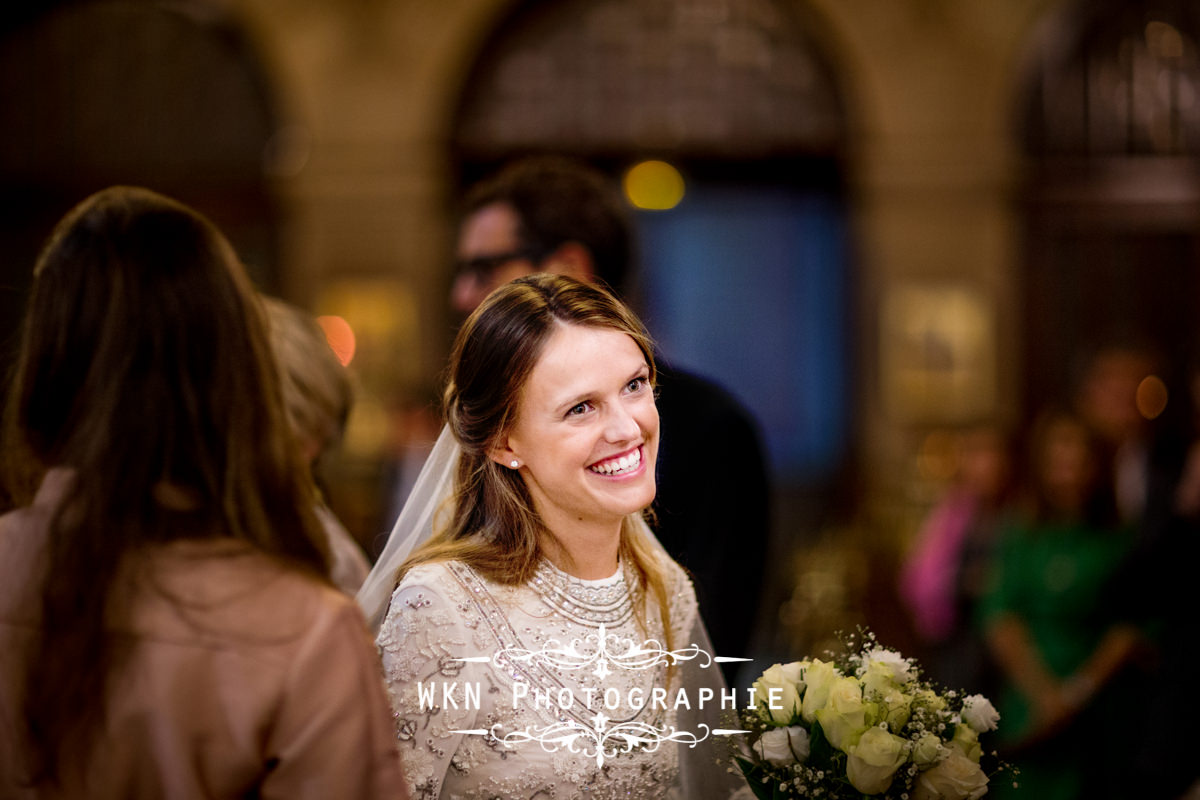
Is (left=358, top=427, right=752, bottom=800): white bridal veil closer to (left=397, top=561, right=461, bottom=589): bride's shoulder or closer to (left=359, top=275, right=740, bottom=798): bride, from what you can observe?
(left=359, top=275, right=740, bottom=798): bride

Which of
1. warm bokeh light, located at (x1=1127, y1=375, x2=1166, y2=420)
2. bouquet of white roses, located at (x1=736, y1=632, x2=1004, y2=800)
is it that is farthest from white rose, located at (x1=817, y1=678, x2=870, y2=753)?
warm bokeh light, located at (x1=1127, y1=375, x2=1166, y2=420)

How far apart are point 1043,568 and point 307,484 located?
3450 millimetres

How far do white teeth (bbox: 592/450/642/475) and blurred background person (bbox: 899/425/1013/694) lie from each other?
326cm

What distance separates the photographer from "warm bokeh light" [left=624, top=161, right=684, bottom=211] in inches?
359

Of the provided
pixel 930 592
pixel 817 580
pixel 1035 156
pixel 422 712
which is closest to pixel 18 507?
pixel 422 712

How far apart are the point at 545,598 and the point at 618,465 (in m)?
0.25

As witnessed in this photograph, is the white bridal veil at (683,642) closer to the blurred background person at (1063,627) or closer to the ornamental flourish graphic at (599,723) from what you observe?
the ornamental flourish graphic at (599,723)

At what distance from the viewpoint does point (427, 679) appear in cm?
173

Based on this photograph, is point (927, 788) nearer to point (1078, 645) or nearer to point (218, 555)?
point (218, 555)

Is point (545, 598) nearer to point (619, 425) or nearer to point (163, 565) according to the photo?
point (619, 425)

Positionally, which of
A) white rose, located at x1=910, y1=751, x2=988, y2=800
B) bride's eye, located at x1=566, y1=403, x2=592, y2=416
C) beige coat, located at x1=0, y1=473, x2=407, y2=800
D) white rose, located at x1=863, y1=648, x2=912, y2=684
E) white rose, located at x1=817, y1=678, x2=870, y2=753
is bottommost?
white rose, located at x1=910, y1=751, x2=988, y2=800

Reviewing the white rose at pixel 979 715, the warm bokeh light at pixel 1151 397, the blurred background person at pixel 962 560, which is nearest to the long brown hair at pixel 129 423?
the white rose at pixel 979 715

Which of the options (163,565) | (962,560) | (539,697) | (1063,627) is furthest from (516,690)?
(962,560)

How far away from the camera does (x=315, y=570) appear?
146 centimetres
